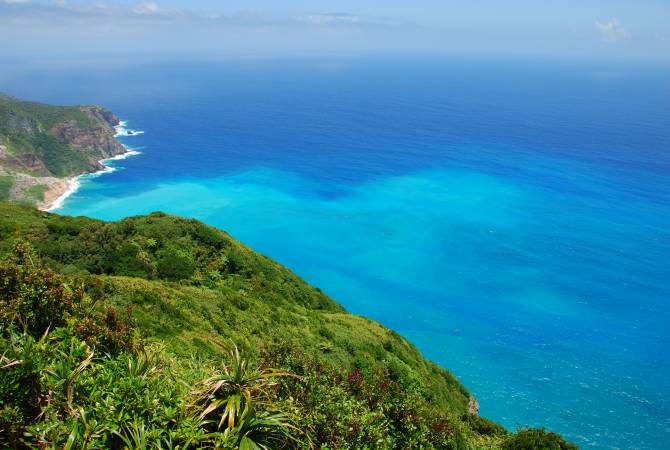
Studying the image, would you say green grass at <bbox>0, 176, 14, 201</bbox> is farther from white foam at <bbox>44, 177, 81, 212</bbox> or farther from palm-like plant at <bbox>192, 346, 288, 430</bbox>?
palm-like plant at <bbox>192, 346, 288, 430</bbox>

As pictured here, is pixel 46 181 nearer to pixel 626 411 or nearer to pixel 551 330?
pixel 551 330

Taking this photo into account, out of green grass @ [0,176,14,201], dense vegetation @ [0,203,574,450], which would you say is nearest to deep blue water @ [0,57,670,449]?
green grass @ [0,176,14,201]

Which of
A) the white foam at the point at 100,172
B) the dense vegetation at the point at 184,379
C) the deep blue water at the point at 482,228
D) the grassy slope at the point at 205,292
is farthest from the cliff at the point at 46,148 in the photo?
the dense vegetation at the point at 184,379

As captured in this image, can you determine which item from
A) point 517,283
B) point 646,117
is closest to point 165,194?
point 517,283

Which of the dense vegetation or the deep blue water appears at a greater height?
the deep blue water

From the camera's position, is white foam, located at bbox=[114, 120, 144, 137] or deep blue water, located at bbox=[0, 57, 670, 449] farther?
white foam, located at bbox=[114, 120, 144, 137]
